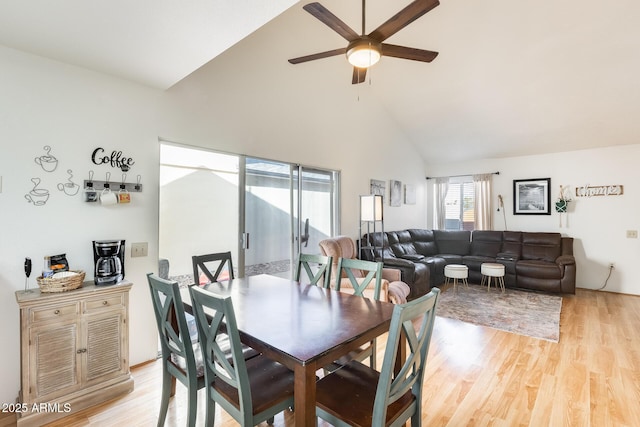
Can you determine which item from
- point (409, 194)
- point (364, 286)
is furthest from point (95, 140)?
point (409, 194)

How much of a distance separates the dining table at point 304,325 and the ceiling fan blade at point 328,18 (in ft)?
5.93

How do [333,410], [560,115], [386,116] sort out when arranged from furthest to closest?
1. [386,116]
2. [560,115]
3. [333,410]

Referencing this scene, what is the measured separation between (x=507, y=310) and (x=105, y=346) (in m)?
4.66

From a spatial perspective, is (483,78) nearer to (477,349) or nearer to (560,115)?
(560,115)

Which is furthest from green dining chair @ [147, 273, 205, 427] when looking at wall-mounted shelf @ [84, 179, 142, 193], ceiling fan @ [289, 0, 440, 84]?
ceiling fan @ [289, 0, 440, 84]

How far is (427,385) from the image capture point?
2.41 meters

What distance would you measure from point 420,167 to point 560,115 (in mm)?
2733

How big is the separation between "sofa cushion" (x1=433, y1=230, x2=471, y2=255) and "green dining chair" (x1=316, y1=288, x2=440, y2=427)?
537 cm

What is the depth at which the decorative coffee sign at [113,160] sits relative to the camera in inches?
96.2

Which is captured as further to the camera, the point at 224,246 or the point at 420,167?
the point at 420,167

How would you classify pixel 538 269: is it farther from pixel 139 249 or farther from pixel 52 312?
Answer: pixel 52 312

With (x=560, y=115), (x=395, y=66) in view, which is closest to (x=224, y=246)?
(x=395, y=66)

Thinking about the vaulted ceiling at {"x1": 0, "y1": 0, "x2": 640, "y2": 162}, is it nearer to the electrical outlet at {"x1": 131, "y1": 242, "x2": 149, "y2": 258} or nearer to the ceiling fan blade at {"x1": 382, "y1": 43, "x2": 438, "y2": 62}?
the ceiling fan blade at {"x1": 382, "y1": 43, "x2": 438, "y2": 62}

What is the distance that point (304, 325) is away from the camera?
5.22 ft
